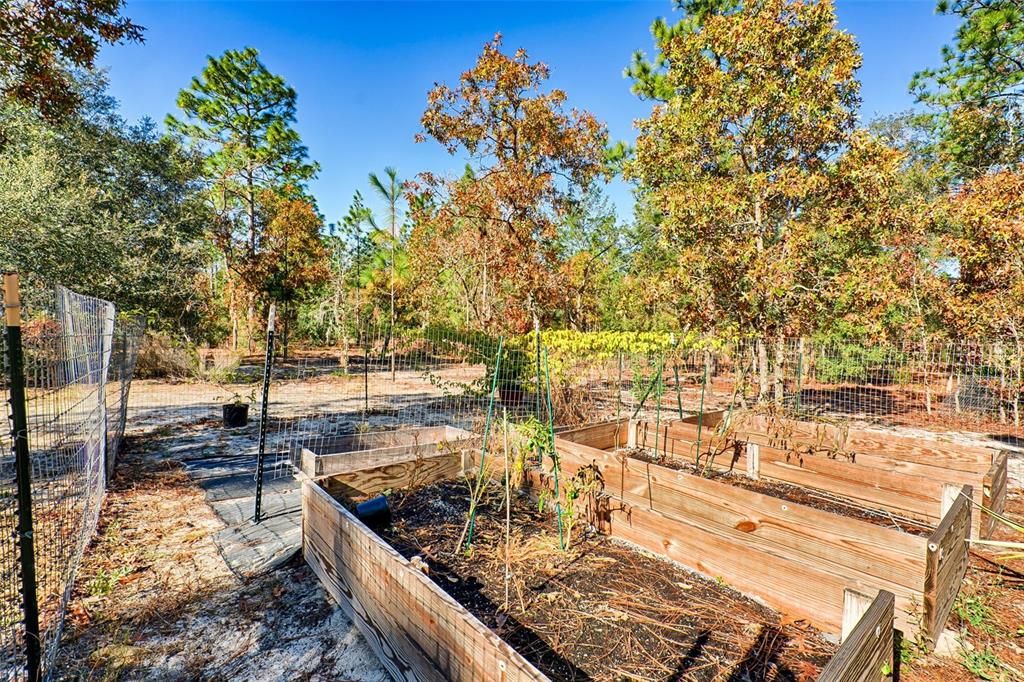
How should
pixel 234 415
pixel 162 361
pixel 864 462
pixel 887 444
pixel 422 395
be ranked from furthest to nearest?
pixel 162 361 < pixel 422 395 < pixel 234 415 < pixel 887 444 < pixel 864 462

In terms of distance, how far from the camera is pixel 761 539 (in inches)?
97.2

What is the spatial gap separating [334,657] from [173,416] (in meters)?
6.54

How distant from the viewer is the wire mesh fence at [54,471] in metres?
1.76

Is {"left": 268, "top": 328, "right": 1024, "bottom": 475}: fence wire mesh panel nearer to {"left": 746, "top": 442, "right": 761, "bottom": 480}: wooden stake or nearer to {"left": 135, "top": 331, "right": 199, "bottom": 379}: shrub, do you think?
{"left": 746, "top": 442, "right": 761, "bottom": 480}: wooden stake

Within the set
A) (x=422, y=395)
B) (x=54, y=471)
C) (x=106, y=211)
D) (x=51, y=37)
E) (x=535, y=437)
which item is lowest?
(x=422, y=395)

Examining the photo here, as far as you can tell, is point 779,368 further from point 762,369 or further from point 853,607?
point 853,607

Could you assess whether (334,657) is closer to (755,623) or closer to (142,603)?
(142,603)

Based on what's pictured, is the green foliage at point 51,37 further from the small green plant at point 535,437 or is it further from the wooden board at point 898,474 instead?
the wooden board at point 898,474

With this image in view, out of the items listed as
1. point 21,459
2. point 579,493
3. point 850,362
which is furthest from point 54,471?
point 850,362

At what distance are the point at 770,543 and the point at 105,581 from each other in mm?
3684

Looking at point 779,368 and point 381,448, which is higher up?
A: point 779,368

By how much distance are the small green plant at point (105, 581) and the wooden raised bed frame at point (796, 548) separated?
9.47 ft

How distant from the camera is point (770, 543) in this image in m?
2.45

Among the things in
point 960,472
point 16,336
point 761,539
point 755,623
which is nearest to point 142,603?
point 16,336
